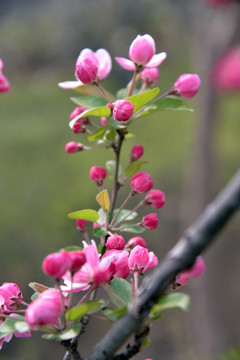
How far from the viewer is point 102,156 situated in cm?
436

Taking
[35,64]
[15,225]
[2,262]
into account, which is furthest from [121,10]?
[2,262]

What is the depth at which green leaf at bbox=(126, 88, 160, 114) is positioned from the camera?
49 cm

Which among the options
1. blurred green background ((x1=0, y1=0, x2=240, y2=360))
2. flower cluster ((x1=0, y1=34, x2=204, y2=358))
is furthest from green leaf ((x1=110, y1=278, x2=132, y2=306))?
blurred green background ((x1=0, y1=0, x2=240, y2=360))

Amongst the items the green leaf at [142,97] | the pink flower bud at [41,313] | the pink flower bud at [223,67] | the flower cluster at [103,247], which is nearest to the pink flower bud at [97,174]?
the flower cluster at [103,247]

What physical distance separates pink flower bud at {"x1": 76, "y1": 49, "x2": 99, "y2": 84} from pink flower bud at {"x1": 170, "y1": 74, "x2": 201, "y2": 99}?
0.10 m

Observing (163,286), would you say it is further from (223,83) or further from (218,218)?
(223,83)

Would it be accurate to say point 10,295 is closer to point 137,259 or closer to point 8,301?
point 8,301

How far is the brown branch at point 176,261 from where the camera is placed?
0.31m

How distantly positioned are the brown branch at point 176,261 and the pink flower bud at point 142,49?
0.23 m

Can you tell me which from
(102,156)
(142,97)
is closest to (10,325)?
(142,97)

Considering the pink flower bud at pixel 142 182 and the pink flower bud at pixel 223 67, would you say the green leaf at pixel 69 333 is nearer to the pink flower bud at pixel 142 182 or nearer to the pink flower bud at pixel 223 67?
the pink flower bud at pixel 142 182

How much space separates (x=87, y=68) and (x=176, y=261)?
259 millimetres

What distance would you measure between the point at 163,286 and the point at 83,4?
719 cm

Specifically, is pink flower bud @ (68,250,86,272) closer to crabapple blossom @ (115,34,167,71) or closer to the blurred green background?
crabapple blossom @ (115,34,167,71)
